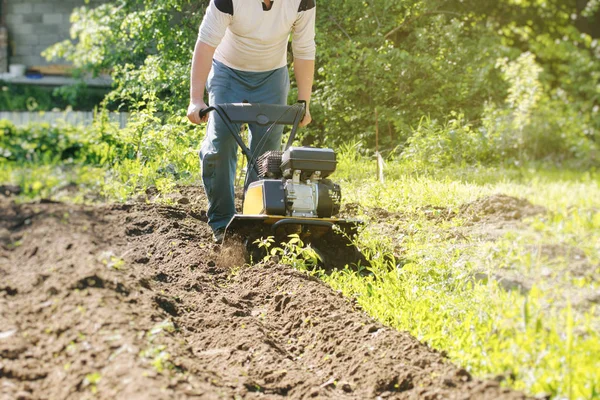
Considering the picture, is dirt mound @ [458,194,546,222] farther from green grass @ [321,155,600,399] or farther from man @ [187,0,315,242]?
man @ [187,0,315,242]

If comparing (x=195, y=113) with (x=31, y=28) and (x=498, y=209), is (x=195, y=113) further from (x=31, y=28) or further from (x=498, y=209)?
(x=31, y=28)

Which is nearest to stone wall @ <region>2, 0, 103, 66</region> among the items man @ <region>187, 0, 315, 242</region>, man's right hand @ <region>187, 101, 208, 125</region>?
man @ <region>187, 0, 315, 242</region>

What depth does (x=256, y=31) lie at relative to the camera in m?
5.14

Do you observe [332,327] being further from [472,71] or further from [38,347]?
[472,71]

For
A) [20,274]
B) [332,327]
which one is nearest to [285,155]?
[332,327]

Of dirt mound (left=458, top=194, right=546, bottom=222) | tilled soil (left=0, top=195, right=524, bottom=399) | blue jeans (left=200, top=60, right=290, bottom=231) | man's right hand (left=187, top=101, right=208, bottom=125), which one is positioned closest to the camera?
tilled soil (left=0, top=195, right=524, bottom=399)

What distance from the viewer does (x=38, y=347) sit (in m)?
2.72

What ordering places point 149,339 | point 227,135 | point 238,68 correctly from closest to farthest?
1. point 149,339
2. point 227,135
3. point 238,68

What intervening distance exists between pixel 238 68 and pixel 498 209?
1821mm

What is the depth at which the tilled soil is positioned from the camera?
2545 millimetres

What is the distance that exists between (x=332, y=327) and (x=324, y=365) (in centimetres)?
30

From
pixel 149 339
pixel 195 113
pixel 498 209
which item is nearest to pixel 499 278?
pixel 149 339

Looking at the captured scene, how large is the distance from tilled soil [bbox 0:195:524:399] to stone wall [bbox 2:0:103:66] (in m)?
9.70

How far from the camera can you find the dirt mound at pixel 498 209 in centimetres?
305
